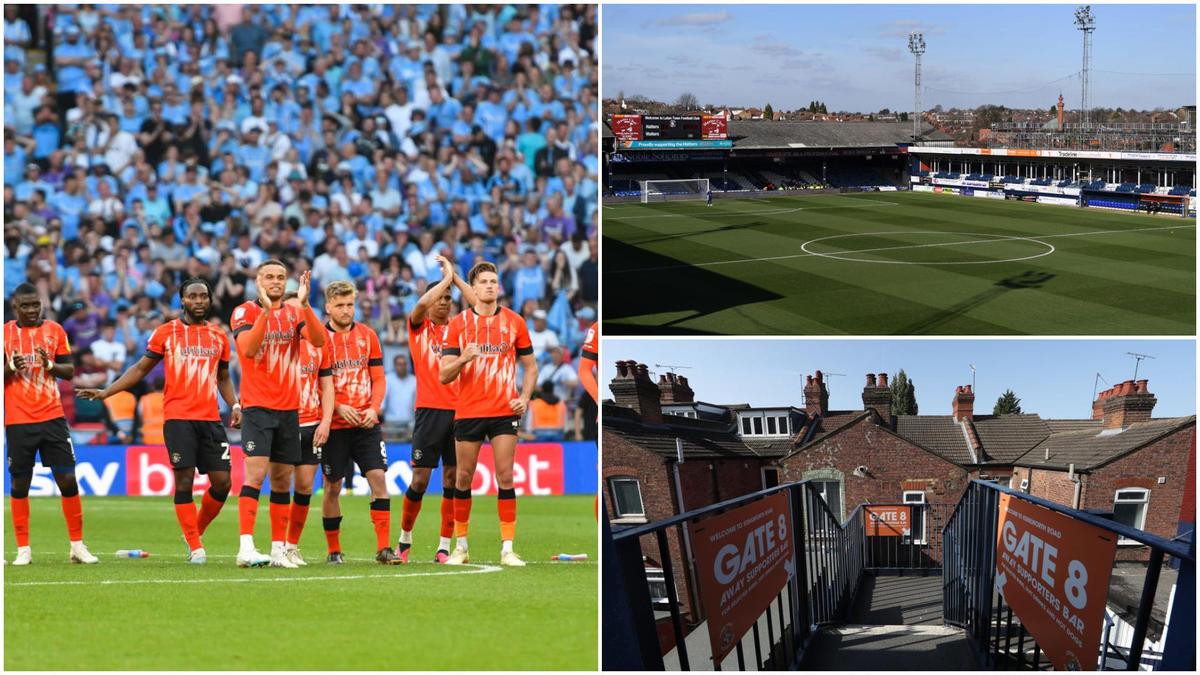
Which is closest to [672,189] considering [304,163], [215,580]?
[304,163]

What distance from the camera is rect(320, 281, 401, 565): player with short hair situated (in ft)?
24.6

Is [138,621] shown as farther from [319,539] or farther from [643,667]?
[319,539]

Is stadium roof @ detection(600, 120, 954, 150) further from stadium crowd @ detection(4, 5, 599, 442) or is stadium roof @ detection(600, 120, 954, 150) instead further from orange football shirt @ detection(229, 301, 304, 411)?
orange football shirt @ detection(229, 301, 304, 411)

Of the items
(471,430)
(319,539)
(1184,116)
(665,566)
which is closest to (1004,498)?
(665,566)

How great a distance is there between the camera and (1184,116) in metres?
44.6

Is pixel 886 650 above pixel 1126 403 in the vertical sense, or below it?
below

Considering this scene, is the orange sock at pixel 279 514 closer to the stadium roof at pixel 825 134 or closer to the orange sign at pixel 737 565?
the orange sign at pixel 737 565

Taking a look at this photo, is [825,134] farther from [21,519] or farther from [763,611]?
[763,611]

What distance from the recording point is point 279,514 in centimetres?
697

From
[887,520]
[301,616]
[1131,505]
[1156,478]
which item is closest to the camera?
[301,616]

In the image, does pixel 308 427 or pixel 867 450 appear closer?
pixel 308 427

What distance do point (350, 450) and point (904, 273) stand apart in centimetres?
1805

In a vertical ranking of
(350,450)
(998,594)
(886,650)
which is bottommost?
(886,650)

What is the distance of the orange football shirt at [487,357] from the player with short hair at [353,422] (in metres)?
0.85
